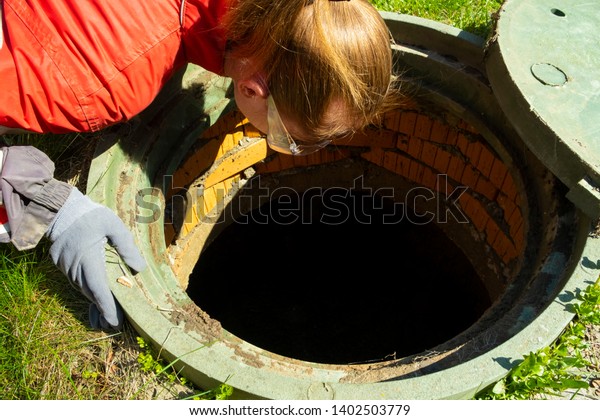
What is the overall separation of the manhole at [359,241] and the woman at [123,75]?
0.24m

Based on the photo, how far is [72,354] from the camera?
1.99 metres

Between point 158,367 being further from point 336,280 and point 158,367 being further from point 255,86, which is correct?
point 336,280

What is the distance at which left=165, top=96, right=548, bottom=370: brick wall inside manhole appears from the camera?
310cm

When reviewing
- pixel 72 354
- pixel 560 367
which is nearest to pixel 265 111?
pixel 72 354

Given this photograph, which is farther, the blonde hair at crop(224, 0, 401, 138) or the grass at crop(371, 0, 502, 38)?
the grass at crop(371, 0, 502, 38)

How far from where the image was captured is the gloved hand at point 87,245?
1.91 meters

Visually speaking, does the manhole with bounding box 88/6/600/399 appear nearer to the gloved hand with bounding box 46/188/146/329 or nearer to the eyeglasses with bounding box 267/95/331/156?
the gloved hand with bounding box 46/188/146/329

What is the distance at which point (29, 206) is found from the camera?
1.87m

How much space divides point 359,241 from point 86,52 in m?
2.67

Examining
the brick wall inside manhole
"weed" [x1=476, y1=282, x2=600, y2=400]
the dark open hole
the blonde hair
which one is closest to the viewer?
the blonde hair

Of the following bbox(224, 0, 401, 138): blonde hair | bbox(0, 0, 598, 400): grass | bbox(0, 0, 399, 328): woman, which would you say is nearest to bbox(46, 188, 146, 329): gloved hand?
bbox(0, 0, 399, 328): woman

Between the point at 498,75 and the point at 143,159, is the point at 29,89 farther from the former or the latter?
the point at 498,75

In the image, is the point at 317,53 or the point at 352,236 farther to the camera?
the point at 352,236

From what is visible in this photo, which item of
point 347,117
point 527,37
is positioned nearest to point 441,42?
point 527,37
